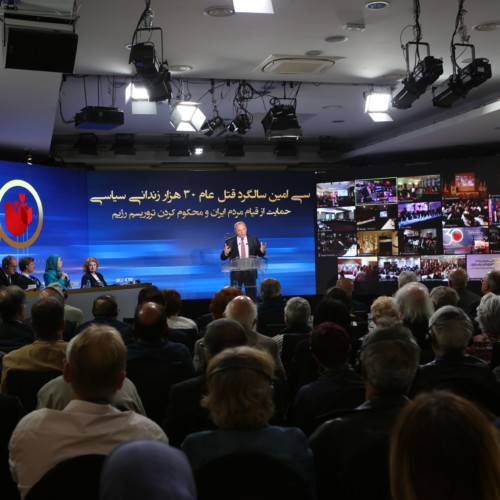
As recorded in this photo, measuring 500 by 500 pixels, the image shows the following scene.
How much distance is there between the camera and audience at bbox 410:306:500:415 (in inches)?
117

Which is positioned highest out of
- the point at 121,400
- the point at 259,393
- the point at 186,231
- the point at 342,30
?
the point at 342,30

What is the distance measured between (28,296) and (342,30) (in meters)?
4.60

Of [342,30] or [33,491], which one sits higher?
[342,30]

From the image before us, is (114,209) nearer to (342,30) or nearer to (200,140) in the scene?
(200,140)

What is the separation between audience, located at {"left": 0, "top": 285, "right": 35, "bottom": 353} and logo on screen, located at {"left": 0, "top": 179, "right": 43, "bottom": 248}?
249 inches

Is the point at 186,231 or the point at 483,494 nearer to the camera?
the point at 483,494

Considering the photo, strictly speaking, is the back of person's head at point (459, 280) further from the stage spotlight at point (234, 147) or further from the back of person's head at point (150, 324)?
the stage spotlight at point (234, 147)

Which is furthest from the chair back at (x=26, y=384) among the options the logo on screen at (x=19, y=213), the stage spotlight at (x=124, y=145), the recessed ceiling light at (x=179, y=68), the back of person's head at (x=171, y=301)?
the stage spotlight at (x=124, y=145)

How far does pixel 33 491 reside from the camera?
1.58 m

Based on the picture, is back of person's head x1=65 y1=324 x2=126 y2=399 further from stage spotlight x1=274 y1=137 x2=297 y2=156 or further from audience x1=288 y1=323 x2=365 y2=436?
stage spotlight x1=274 y1=137 x2=297 y2=156

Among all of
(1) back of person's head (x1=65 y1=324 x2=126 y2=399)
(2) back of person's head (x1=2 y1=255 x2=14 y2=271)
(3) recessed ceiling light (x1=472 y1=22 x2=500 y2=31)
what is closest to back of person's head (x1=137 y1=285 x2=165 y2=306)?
(1) back of person's head (x1=65 y1=324 x2=126 y2=399)

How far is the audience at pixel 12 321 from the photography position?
430 centimetres

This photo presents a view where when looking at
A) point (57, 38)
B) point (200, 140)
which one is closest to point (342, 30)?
point (57, 38)

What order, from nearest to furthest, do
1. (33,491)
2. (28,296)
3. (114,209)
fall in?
(33,491) < (28,296) < (114,209)
